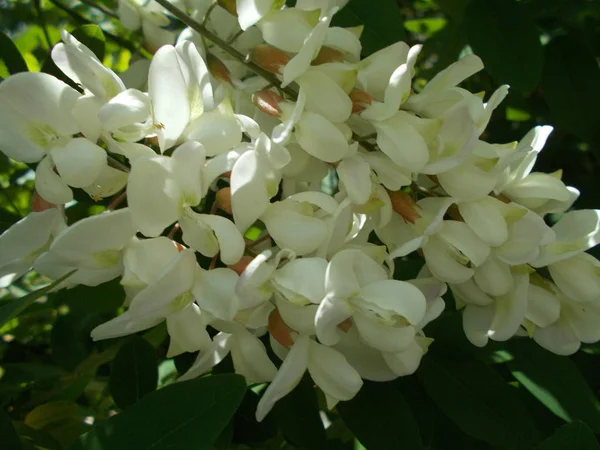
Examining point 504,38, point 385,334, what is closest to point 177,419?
point 385,334

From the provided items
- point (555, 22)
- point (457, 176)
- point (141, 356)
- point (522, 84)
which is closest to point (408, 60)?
point (457, 176)

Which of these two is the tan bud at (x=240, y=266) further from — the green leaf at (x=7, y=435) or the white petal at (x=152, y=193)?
the green leaf at (x=7, y=435)

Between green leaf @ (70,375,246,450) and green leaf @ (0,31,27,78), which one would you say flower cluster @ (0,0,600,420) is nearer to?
green leaf @ (70,375,246,450)

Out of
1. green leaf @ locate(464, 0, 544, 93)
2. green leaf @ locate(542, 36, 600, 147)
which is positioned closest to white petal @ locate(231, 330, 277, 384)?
green leaf @ locate(464, 0, 544, 93)

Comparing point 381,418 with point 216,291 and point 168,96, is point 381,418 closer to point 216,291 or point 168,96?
point 216,291

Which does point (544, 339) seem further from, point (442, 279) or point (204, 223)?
point (204, 223)
